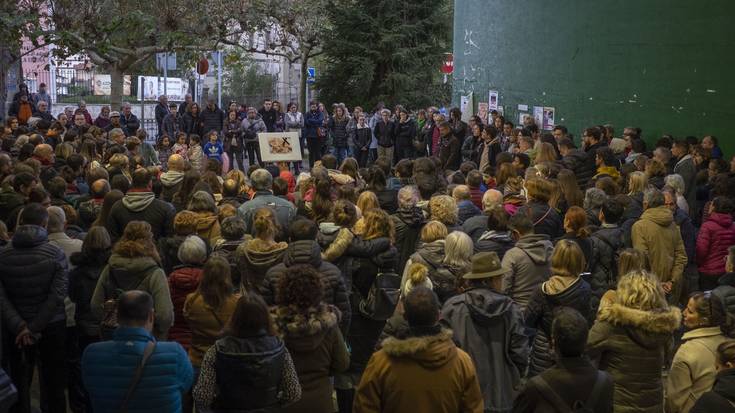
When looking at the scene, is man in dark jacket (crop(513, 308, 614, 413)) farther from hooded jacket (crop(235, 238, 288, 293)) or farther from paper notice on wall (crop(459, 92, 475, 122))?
paper notice on wall (crop(459, 92, 475, 122))

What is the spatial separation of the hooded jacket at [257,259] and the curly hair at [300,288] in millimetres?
1627

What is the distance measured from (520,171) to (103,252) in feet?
24.1

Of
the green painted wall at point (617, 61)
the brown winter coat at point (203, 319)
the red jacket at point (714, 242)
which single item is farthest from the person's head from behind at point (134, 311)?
the green painted wall at point (617, 61)

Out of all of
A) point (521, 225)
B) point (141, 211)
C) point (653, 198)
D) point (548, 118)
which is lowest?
point (141, 211)

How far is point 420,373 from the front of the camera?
4957mm

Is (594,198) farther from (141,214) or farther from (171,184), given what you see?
(171,184)

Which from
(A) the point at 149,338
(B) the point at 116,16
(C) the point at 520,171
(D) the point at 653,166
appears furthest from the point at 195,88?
(A) the point at 149,338

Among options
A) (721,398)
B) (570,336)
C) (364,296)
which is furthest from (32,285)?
(721,398)

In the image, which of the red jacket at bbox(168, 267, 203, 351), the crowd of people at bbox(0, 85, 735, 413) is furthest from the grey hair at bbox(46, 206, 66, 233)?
the red jacket at bbox(168, 267, 203, 351)

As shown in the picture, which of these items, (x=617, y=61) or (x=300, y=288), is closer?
(x=300, y=288)

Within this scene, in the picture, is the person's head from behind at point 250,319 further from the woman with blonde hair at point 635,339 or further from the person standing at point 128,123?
the person standing at point 128,123

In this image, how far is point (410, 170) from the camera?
39.0 ft

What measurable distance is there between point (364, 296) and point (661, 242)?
3.14m

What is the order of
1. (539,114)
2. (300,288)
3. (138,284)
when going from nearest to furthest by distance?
(300,288) < (138,284) < (539,114)
